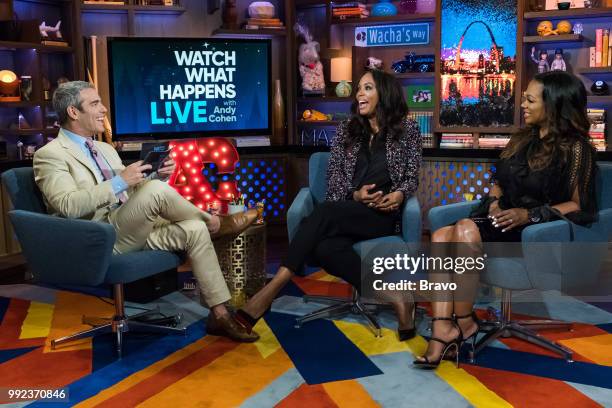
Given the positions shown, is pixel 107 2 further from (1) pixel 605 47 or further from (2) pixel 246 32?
(1) pixel 605 47

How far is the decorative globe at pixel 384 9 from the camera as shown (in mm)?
5488

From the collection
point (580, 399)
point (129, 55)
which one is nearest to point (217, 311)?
point (580, 399)

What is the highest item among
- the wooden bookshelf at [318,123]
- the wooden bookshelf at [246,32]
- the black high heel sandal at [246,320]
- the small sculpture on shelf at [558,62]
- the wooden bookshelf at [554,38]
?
the wooden bookshelf at [246,32]

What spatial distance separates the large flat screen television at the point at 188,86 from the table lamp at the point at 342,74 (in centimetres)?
71

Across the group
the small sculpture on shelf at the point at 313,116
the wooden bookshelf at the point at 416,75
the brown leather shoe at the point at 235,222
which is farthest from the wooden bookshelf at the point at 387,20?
the brown leather shoe at the point at 235,222

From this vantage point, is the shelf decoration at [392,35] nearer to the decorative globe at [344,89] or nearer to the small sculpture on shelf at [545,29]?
the decorative globe at [344,89]

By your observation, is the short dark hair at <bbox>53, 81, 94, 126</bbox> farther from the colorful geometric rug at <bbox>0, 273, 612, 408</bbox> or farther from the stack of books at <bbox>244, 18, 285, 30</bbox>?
the stack of books at <bbox>244, 18, 285, 30</bbox>

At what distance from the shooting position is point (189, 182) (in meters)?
4.79

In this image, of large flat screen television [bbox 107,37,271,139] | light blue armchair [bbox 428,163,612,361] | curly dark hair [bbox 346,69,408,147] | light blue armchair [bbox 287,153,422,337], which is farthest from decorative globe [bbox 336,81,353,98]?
light blue armchair [bbox 428,163,612,361]

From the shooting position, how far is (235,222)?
3580 mm

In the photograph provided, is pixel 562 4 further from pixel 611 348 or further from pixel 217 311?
pixel 217 311

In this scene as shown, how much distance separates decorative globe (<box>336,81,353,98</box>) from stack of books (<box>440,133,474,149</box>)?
0.83 metres

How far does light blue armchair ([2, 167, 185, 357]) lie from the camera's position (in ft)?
9.23

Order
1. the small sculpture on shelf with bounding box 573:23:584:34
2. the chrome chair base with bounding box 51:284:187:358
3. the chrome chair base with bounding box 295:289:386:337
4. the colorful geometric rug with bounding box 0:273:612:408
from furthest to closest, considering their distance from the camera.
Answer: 1. the small sculpture on shelf with bounding box 573:23:584:34
2. the chrome chair base with bounding box 295:289:386:337
3. the chrome chair base with bounding box 51:284:187:358
4. the colorful geometric rug with bounding box 0:273:612:408
